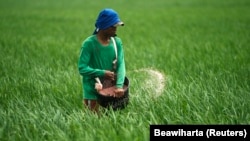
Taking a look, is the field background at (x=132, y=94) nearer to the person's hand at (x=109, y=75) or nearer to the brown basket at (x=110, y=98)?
the brown basket at (x=110, y=98)

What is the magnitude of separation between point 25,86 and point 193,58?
2.69m

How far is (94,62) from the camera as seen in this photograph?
10.0 ft

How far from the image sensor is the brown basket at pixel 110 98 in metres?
2.89

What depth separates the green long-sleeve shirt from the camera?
2.94m

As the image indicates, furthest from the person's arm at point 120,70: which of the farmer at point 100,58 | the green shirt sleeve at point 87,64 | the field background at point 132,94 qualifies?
the field background at point 132,94

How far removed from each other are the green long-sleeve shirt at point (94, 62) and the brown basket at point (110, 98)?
73 millimetres

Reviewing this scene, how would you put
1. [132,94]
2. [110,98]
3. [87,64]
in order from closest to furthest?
1. [110,98]
2. [87,64]
3. [132,94]

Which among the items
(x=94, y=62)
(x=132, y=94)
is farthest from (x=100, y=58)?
(x=132, y=94)

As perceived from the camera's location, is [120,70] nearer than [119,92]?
No

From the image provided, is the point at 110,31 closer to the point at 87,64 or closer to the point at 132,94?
the point at 87,64

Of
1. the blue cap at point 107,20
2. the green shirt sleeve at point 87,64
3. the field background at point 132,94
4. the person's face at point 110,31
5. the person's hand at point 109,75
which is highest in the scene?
the blue cap at point 107,20

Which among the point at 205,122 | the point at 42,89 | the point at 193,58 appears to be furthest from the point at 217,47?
the point at 205,122

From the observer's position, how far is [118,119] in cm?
301

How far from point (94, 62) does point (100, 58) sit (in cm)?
7
